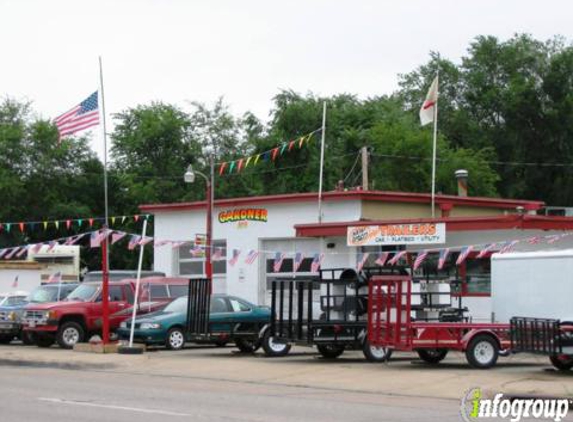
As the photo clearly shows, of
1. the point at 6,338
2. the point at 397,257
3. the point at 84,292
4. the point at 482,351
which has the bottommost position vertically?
the point at 6,338

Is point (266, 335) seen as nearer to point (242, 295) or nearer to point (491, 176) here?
point (242, 295)

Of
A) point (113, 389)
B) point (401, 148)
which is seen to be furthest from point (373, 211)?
point (401, 148)

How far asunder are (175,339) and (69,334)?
3.15 meters

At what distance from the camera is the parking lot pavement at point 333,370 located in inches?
695

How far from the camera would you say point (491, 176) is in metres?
64.5

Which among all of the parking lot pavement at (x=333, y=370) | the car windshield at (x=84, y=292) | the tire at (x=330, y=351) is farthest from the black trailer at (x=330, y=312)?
the car windshield at (x=84, y=292)

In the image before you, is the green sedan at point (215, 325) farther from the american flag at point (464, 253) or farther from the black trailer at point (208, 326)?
the american flag at point (464, 253)

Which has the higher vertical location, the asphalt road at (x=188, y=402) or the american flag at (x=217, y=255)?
the american flag at (x=217, y=255)

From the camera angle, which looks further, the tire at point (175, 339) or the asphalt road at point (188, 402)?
the tire at point (175, 339)

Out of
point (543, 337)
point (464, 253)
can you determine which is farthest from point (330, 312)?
point (464, 253)

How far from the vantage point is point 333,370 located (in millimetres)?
21312

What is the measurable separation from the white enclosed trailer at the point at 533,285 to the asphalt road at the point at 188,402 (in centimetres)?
509

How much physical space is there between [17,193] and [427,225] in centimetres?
4106

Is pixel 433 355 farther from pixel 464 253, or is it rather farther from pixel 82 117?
pixel 82 117
